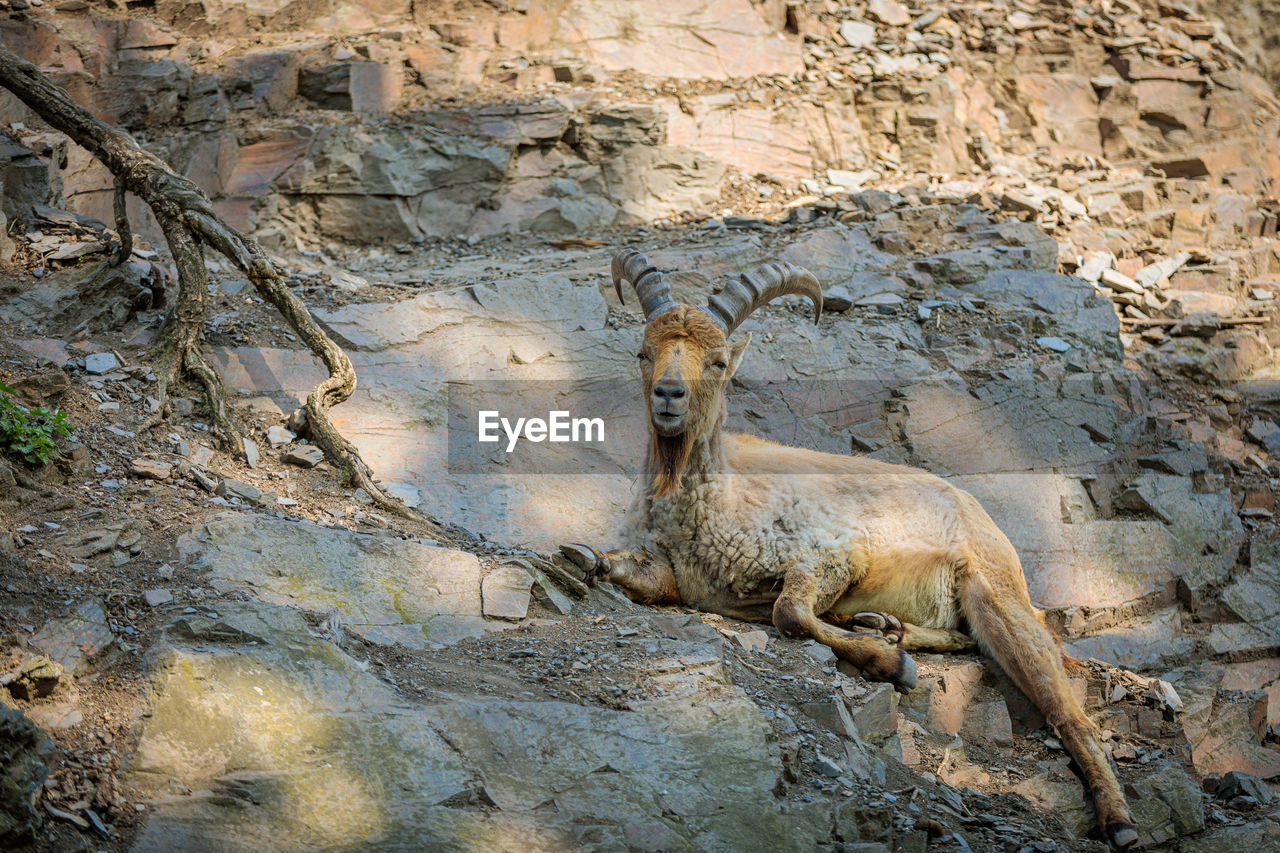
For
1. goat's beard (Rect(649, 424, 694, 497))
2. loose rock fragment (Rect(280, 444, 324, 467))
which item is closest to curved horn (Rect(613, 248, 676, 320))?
goat's beard (Rect(649, 424, 694, 497))

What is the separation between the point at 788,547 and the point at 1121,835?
2336 millimetres

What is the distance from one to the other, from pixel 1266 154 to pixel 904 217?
6.57m

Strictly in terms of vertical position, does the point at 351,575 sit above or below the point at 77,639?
below

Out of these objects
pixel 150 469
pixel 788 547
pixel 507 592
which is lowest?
pixel 788 547

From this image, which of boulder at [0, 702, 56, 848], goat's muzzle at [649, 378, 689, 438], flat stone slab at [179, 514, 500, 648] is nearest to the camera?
boulder at [0, 702, 56, 848]

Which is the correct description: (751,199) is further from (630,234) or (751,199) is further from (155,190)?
(155,190)

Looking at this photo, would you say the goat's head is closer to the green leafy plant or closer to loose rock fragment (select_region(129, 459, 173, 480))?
loose rock fragment (select_region(129, 459, 173, 480))

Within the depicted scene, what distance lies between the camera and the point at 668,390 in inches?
247

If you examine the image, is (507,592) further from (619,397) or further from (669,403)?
(619,397)

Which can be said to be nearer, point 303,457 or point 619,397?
point 303,457

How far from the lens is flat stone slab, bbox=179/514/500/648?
190 inches

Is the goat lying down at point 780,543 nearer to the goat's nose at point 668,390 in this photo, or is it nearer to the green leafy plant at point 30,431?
the goat's nose at point 668,390

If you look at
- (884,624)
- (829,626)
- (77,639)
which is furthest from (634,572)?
(77,639)

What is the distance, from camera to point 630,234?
1160 centimetres
